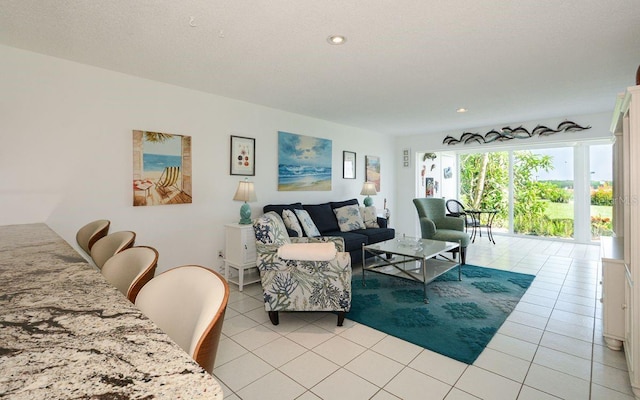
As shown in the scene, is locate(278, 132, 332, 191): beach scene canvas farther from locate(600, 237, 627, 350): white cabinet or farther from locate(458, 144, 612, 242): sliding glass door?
locate(458, 144, 612, 242): sliding glass door

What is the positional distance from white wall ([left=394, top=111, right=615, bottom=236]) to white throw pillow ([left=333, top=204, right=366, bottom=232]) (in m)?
2.51

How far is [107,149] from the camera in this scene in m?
3.18

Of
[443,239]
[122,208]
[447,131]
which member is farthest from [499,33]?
[447,131]

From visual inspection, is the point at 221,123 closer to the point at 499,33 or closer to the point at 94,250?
the point at 94,250

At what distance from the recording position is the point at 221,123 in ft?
13.4

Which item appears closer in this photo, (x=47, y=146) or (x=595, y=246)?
(x=47, y=146)

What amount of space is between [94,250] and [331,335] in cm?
182

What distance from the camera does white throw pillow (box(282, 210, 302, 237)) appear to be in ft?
13.4

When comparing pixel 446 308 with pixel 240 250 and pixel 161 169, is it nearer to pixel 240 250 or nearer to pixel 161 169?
pixel 240 250

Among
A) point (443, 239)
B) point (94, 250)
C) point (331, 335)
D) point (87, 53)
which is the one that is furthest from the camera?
point (443, 239)

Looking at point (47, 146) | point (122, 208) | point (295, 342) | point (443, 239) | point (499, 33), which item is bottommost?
point (295, 342)

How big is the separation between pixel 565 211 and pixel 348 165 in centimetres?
444

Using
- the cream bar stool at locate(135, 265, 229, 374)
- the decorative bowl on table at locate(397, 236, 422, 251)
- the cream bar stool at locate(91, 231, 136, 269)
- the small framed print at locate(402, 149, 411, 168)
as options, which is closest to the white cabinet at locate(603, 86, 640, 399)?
the decorative bowl on table at locate(397, 236, 422, 251)

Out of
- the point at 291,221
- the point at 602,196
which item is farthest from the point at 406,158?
the point at 291,221
